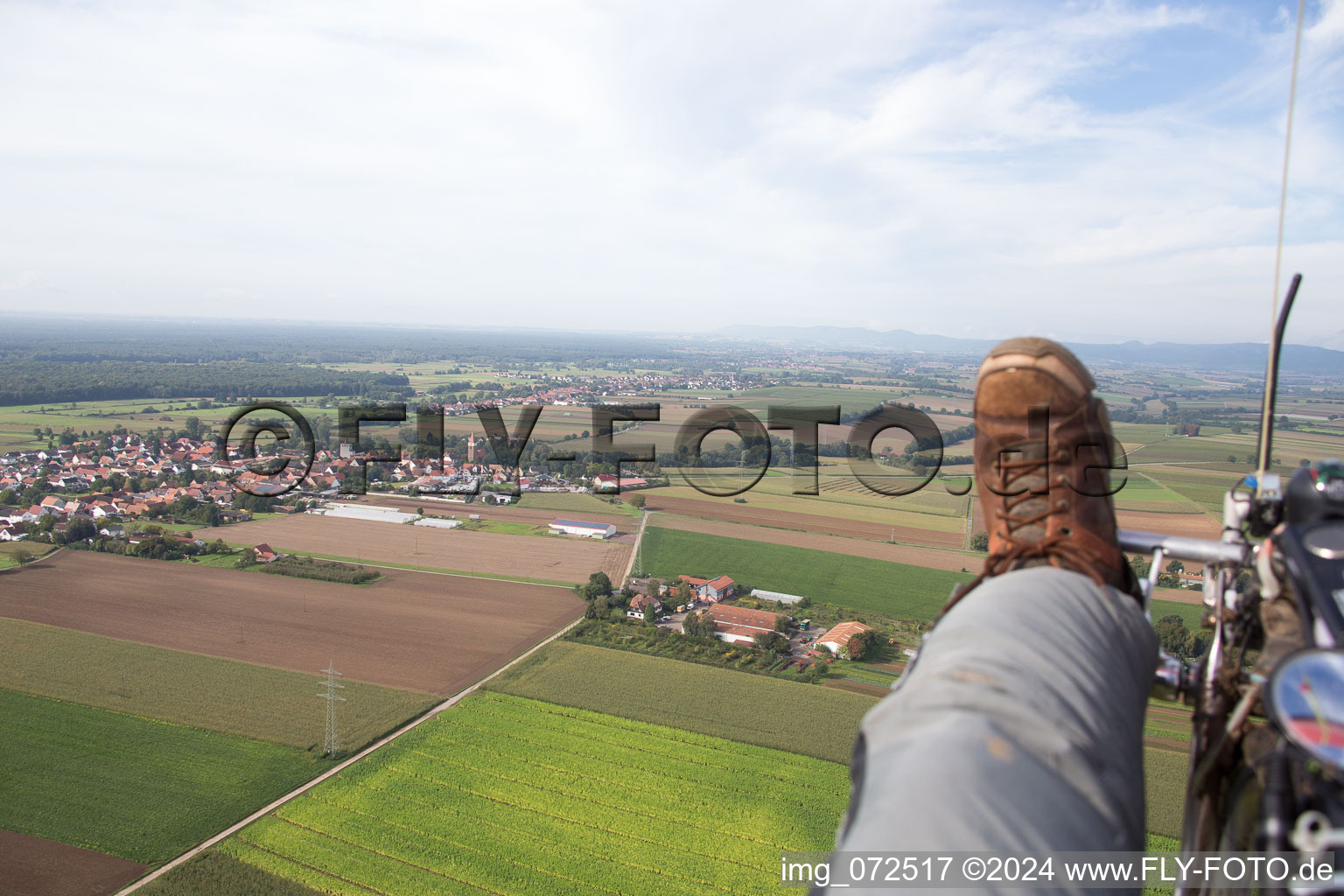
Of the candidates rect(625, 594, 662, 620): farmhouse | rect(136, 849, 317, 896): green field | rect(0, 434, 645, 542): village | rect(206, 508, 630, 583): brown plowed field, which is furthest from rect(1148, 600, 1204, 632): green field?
rect(0, 434, 645, 542): village

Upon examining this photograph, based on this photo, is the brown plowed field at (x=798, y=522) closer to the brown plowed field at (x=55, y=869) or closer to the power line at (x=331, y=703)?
the power line at (x=331, y=703)

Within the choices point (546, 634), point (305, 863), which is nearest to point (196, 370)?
point (546, 634)

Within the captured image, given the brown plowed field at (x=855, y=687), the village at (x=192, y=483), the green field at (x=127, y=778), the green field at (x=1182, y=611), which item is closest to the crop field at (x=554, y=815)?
the green field at (x=127, y=778)

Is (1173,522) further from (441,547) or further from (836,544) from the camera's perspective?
(441,547)

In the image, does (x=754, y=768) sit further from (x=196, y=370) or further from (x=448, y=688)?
(x=196, y=370)

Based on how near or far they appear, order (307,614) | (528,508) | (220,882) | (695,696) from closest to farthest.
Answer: (220,882)
(695,696)
(307,614)
(528,508)

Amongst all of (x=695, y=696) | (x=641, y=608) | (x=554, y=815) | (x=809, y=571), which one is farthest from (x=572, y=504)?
(x=554, y=815)
